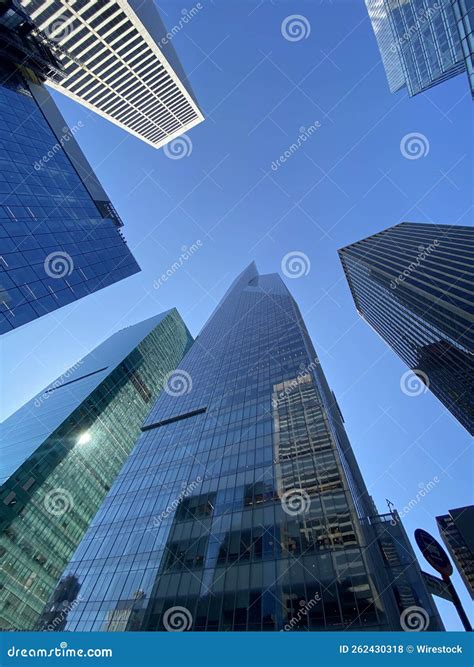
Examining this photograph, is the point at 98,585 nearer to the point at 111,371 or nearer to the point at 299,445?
the point at 299,445

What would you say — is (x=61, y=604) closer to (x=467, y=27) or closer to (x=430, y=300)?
(x=467, y=27)

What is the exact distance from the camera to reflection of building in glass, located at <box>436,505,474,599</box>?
54.7 metres

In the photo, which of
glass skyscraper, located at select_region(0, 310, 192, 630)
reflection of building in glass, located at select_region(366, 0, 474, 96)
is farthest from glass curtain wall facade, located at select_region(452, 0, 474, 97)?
glass skyscraper, located at select_region(0, 310, 192, 630)

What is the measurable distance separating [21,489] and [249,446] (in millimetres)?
36908

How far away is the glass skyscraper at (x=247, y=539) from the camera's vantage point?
20156 millimetres

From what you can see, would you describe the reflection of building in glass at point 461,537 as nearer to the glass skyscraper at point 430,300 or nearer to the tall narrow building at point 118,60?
the glass skyscraper at point 430,300

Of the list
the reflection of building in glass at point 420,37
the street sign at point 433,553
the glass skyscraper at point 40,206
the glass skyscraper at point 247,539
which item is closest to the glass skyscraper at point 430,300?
the reflection of building in glass at point 420,37

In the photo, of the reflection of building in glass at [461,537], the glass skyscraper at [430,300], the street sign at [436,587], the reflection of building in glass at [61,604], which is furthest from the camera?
the glass skyscraper at [430,300]

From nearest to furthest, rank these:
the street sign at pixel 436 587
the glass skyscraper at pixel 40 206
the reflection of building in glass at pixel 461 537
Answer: the street sign at pixel 436 587 < the glass skyscraper at pixel 40 206 < the reflection of building in glass at pixel 461 537

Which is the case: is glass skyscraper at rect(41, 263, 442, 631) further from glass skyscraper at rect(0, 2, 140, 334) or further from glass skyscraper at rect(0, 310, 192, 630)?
glass skyscraper at rect(0, 2, 140, 334)

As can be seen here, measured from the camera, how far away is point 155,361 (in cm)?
10531

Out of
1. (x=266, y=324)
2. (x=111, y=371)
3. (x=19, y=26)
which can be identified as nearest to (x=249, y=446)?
(x=266, y=324)

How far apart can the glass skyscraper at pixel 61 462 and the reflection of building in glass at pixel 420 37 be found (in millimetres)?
79753

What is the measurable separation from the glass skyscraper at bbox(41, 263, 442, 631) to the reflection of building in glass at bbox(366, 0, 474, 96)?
157 ft
